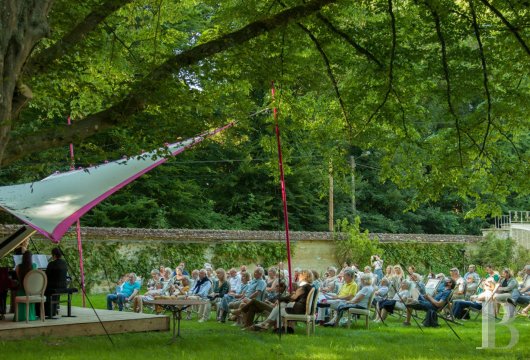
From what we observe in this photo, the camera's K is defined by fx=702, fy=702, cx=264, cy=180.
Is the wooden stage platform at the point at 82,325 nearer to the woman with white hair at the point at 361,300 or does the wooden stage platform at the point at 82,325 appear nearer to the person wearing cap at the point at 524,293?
the woman with white hair at the point at 361,300

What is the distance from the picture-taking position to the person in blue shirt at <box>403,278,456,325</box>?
11875 mm

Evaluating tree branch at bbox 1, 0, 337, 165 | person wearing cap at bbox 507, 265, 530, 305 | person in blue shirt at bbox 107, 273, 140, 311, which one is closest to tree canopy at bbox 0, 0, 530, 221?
tree branch at bbox 1, 0, 337, 165

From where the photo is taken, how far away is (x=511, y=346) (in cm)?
861

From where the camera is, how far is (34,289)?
10000 mm

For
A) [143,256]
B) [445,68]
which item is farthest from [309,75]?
[143,256]

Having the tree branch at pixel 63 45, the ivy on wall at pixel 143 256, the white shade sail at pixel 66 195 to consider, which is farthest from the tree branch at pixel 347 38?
the ivy on wall at pixel 143 256

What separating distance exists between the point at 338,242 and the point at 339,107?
13675mm

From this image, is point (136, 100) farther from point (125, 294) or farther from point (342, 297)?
point (125, 294)

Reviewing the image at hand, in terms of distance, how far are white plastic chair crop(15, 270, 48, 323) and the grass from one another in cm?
86

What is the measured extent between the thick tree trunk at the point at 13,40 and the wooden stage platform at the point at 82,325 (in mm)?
4367

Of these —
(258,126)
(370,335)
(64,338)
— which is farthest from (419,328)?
(258,126)

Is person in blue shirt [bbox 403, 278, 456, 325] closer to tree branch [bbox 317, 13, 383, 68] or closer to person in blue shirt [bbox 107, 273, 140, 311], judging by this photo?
tree branch [bbox 317, 13, 383, 68]

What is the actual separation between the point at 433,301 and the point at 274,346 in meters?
4.10

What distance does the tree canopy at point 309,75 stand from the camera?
21.5 ft
